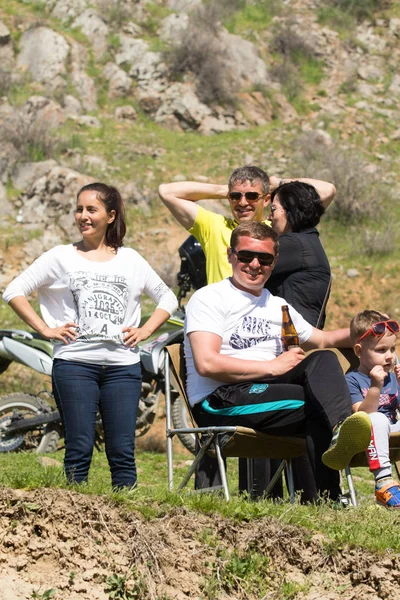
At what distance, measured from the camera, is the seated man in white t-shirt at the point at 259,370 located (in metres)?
3.93

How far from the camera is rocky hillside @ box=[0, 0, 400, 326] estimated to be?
16297 mm

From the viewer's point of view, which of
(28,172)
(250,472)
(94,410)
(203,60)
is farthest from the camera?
(203,60)

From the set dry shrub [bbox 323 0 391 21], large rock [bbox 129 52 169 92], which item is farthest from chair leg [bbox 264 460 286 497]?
dry shrub [bbox 323 0 391 21]

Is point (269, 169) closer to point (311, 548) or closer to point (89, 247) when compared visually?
point (89, 247)

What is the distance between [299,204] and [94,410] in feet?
5.23

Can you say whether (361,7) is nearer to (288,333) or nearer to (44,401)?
(44,401)

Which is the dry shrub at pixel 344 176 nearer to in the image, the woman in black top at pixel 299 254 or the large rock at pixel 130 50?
the large rock at pixel 130 50

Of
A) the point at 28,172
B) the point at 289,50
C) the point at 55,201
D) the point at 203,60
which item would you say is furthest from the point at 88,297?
the point at 289,50

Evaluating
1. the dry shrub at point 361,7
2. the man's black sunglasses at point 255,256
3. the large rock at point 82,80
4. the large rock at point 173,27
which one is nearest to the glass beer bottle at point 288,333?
the man's black sunglasses at point 255,256

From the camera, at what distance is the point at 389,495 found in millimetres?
3947

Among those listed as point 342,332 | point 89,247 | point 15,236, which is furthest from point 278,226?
point 15,236

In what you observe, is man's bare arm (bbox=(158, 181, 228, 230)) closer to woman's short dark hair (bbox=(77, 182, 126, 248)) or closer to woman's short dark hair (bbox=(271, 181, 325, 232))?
woman's short dark hair (bbox=(271, 181, 325, 232))

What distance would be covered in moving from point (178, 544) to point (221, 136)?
18022 millimetres

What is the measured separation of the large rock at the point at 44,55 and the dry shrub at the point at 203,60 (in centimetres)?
269
